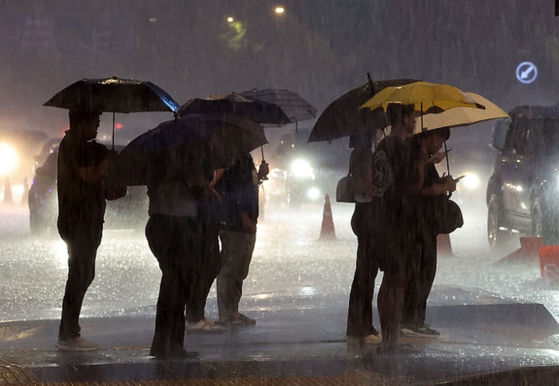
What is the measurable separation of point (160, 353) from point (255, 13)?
3690cm

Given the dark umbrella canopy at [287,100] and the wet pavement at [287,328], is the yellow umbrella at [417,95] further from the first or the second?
the dark umbrella canopy at [287,100]

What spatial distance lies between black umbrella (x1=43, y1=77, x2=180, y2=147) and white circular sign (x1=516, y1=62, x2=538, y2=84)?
3053 cm

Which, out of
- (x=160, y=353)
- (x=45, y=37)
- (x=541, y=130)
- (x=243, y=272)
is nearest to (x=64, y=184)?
(x=160, y=353)

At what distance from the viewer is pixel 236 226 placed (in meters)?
8.14

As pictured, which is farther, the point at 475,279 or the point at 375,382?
the point at 475,279

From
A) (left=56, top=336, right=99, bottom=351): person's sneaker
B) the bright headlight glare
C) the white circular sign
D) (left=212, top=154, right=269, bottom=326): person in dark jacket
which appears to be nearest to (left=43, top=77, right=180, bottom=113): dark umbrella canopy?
(left=212, top=154, right=269, bottom=326): person in dark jacket

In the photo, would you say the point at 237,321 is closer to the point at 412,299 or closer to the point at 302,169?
the point at 412,299

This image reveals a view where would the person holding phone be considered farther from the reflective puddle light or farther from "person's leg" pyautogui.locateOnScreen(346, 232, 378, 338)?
the reflective puddle light

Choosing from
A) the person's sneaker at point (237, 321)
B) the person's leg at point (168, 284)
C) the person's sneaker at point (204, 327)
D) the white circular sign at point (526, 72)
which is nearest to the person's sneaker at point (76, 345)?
the person's leg at point (168, 284)

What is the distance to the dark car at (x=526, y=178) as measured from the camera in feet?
44.8

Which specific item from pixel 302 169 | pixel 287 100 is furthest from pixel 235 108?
pixel 302 169

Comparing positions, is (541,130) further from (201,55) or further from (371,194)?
(201,55)

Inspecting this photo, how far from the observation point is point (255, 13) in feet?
140

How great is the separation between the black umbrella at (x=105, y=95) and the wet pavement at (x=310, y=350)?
1657mm
